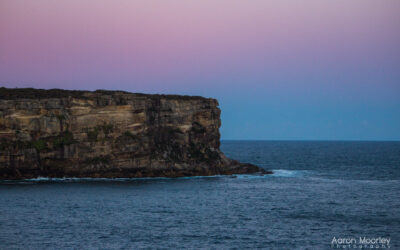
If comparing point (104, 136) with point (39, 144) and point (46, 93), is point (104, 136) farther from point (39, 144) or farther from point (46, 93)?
point (46, 93)

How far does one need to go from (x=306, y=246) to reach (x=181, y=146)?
58.6 meters

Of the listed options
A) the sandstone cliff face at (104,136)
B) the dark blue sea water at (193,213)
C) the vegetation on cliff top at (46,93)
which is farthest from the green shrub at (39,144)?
the vegetation on cliff top at (46,93)

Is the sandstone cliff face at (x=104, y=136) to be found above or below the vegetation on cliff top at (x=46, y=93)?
below

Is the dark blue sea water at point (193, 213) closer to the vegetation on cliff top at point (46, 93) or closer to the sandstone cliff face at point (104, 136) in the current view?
the sandstone cliff face at point (104, 136)

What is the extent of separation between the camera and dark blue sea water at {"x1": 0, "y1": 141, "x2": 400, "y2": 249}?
4206cm

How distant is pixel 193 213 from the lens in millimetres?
54500

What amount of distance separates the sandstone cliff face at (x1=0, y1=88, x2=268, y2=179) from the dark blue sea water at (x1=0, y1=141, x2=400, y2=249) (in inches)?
195

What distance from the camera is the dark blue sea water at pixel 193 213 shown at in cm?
4206

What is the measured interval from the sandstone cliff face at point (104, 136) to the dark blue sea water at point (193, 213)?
4.96 metres

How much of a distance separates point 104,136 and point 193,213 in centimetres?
3885

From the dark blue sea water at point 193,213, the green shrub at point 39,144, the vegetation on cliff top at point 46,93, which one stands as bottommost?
the dark blue sea water at point 193,213

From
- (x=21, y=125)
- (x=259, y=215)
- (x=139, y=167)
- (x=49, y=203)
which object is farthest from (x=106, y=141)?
(x=259, y=215)

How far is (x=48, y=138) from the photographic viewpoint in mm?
85375

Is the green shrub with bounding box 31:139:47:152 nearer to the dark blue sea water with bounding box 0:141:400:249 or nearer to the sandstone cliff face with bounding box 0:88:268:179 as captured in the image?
the sandstone cliff face with bounding box 0:88:268:179
